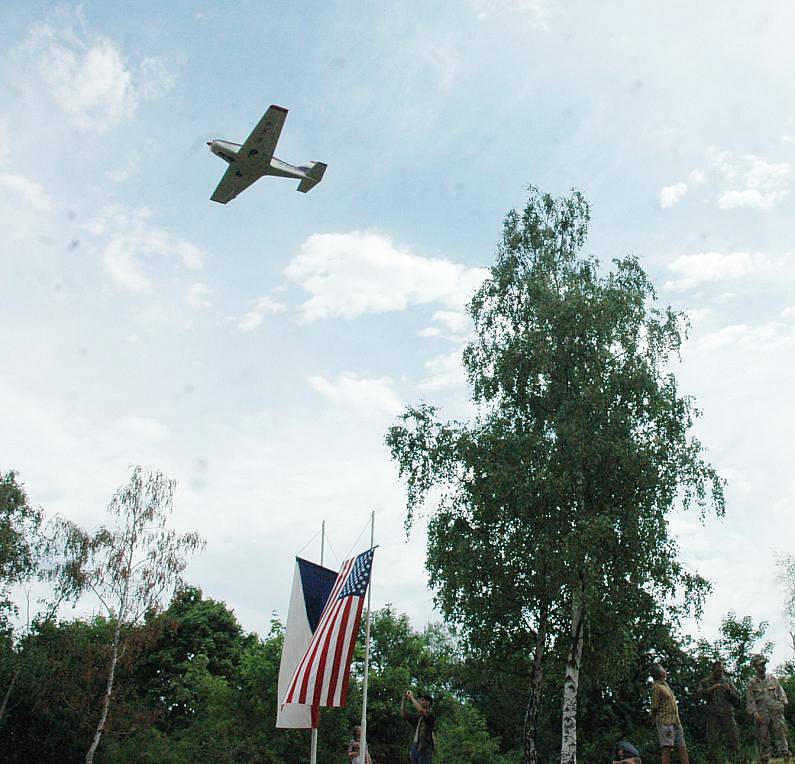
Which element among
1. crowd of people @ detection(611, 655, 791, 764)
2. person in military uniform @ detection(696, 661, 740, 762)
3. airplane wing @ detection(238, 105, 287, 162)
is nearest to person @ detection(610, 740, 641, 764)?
crowd of people @ detection(611, 655, 791, 764)

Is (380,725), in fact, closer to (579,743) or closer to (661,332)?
(579,743)

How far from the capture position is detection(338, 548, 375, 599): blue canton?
36.6 feet

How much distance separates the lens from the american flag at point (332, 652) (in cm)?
1051

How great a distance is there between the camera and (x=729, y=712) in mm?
14094

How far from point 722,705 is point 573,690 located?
242 inches

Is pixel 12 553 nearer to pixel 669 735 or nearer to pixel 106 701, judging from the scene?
pixel 106 701

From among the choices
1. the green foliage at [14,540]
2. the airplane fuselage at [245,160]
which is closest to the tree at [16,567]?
the green foliage at [14,540]

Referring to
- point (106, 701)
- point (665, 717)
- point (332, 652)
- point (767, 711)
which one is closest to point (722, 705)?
point (767, 711)

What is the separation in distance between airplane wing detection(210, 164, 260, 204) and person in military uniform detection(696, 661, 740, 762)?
56.5ft

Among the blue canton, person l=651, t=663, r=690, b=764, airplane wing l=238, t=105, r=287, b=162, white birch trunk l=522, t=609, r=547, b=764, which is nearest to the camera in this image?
the blue canton

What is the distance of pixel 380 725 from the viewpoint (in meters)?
30.3

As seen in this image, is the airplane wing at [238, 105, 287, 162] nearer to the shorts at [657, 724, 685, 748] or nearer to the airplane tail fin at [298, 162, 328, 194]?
the airplane tail fin at [298, 162, 328, 194]

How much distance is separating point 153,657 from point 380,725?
1639 cm

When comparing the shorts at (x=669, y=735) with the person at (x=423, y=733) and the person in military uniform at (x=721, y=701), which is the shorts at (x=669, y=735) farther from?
the person at (x=423, y=733)
